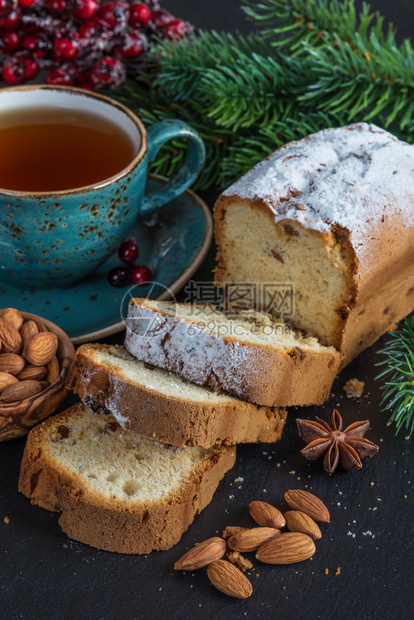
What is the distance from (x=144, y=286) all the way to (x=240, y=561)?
3.92 ft

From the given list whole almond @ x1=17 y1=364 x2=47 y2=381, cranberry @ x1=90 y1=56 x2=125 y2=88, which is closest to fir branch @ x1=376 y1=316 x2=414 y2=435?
whole almond @ x1=17 y1=364 x2=47 y2=381

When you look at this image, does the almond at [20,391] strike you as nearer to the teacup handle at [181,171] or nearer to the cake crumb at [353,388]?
the teacup handle at [181,171]

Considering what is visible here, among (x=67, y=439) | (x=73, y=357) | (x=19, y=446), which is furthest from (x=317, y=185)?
(x=19, y=446)

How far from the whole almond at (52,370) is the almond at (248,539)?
2.59 feet

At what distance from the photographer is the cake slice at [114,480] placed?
6.64 ft

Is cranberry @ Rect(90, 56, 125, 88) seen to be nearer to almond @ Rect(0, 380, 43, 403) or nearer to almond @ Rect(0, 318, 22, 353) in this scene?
almond @ Rect(0, 318, 22, 353)

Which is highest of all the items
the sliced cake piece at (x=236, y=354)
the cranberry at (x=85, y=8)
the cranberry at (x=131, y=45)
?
the cranberry at (x=85, y=8)

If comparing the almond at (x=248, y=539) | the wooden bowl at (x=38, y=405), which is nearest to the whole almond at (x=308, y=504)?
the almond at (x=248, y=539)

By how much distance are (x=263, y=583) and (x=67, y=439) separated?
789 millimetres

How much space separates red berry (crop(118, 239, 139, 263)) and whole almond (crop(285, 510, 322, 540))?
128 centimetres

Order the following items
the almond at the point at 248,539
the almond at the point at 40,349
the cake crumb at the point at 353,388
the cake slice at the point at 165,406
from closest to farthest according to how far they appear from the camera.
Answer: the almond at the point at 248,539 → the cake slice at the point at 165,406 → the almond at the point at 40,349 → the cake crumb at the point at 353,388

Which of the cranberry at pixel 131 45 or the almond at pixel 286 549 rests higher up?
the cranberry at pixel 131 45

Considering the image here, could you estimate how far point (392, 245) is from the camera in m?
2.38

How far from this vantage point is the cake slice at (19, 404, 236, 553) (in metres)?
2.03
